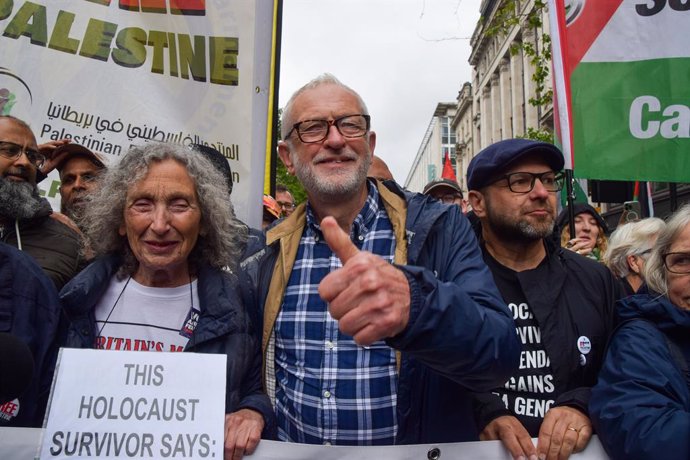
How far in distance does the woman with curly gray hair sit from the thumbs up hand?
0.68 metres

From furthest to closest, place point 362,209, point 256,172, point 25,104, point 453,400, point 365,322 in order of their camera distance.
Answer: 1. point 256,172
2. point 25,104
3. point 362,209
4. point 453,400
5. point 365,322

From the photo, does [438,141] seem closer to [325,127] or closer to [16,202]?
[16,202]

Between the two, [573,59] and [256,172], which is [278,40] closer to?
[256,172]

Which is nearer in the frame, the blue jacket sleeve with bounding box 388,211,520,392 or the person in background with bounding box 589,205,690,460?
the blue jacket sleeve with bounding box 388,211,520,392

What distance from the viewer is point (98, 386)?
162 cm

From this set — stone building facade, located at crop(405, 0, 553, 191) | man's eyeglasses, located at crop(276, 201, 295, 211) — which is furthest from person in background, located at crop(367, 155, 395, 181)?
stone building facade, located at crop(405, 0, 553, 191)

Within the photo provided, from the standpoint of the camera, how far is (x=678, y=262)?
2.06 meters

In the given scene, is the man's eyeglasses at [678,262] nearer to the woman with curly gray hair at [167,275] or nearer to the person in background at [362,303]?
the person in background at [362,303]

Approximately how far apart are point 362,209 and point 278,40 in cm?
192

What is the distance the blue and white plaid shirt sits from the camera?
72.2 inches

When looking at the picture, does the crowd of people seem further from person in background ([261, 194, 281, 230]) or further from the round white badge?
person in background ([261, 194, 281, 230])

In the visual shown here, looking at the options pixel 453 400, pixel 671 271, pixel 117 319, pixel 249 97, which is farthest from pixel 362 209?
pixel 249 97

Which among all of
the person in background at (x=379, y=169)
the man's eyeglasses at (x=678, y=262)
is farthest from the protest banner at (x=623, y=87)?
the man's eyeglasses at (x=678, y=262)

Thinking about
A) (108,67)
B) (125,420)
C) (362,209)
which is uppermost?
(108,67)
